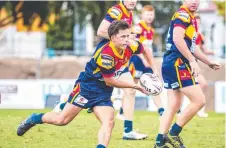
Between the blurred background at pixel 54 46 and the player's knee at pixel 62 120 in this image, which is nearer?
the player's knee at pixel 62 120

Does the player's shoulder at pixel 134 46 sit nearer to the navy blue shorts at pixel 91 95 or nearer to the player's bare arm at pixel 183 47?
the navy blue shorts at pixel 91 95

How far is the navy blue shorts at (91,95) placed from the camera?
32.8 feet

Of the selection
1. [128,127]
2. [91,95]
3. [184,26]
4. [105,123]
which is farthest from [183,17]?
[128,127]

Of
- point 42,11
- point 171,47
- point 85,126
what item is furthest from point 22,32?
point 171,47

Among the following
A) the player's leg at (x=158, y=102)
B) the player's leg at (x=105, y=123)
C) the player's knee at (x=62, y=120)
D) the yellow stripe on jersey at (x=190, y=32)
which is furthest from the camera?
the player's leg at (x=158, y=102)

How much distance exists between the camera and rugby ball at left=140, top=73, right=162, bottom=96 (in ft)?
32.2

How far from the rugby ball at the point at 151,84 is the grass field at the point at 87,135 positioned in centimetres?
199

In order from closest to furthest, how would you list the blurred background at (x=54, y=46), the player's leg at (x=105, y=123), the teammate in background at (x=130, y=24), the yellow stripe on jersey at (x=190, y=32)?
the player's leg at (x=105, y=123), the yellow stripe on jersey at (x=190, y=32), the teammate in background at (x=130, y=24), the blurred background at (x=54, y=46)

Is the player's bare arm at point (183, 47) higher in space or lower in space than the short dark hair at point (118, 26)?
lower

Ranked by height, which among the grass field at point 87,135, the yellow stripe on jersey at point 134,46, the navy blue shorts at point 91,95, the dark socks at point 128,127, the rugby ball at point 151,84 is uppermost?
the yellow stripe on jersey at point 134,46

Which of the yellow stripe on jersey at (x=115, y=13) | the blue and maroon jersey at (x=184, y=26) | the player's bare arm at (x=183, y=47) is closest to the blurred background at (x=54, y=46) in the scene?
the yellow stripe on jersey at (x=115, y=13)

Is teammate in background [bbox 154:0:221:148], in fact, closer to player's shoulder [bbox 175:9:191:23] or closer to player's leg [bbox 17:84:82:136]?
player's shoulder [bbox 175:9:191:23]

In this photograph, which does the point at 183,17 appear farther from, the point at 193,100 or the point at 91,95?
the point at 91,95

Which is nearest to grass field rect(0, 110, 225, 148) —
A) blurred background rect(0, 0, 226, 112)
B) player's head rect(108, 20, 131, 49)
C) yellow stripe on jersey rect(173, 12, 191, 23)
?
yellow stripe on jersey rect(173, 12, 191, 23)
